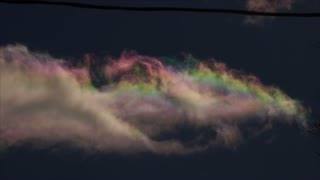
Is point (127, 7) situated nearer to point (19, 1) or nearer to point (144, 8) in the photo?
point (144, 8)

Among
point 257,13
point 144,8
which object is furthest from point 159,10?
point 257,13

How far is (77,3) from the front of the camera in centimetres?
1258

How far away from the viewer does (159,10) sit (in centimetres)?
1273

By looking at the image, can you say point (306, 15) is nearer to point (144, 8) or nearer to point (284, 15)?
point (284, 15)

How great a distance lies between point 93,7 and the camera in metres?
12.6

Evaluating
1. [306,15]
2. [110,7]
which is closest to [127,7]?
[110,7]

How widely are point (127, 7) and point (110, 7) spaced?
181mm

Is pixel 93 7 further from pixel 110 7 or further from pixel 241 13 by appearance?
pixel 241 13

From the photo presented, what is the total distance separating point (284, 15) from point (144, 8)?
1.52 m

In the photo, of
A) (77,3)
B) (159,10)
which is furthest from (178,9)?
(77,3)

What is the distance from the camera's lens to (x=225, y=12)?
1279 centimetres

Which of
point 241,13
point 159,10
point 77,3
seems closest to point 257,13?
point 241,13

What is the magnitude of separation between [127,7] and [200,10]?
78 cm

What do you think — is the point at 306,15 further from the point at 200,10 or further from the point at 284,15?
the point at 200,10
